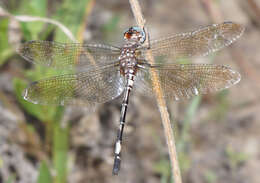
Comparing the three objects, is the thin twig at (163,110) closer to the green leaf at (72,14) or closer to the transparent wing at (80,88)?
the transparent wing at (80,88)

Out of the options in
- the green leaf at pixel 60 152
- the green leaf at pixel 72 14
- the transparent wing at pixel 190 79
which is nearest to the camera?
the transparent wing at pixel 190 79

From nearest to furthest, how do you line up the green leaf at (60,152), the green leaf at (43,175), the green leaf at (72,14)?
the green leaf at (43,175)
the green leaf at (60,152)
the green leaf at (72,14)

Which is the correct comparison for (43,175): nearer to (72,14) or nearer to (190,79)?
(190,79)

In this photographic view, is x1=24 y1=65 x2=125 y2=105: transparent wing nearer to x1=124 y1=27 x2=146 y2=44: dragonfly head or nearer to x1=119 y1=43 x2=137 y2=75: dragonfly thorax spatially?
x1=119 y1=43 x2=137 y2=75: dragonfly thorax

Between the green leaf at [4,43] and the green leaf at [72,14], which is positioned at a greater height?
the green leaf at [72,14]

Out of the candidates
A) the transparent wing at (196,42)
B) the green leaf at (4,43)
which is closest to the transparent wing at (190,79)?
the transparent wing at (196,42)

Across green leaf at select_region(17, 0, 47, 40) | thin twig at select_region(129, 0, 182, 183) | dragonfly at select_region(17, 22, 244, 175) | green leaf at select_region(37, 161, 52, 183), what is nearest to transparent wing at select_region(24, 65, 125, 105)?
dragonfly at select_region(17, 22, 244, 175)

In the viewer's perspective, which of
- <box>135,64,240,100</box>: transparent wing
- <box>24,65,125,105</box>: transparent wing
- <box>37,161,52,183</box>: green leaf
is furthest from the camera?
<box>37,161,52,183</box>: green leaf
